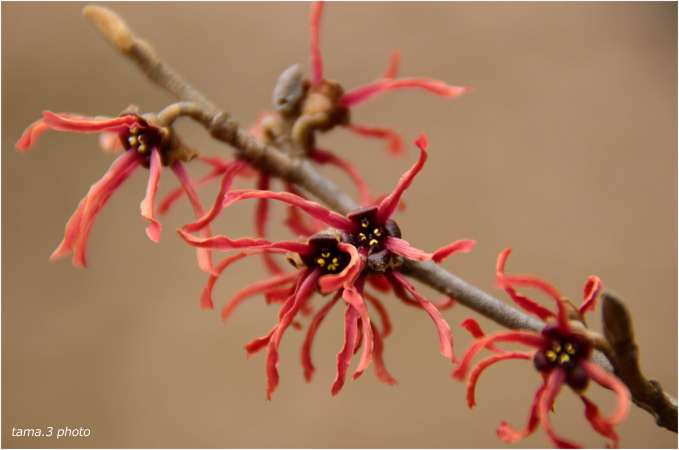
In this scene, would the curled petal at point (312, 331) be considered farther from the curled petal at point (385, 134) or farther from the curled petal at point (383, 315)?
the curled petal at point (385, 134)

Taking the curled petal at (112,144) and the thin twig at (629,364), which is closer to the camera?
the thin twig at (629,364)

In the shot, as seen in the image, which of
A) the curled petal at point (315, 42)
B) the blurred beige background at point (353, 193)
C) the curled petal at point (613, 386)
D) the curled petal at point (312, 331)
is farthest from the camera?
the blurred beige background at point (353, 193)

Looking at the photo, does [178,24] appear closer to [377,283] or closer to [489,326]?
[489,326]

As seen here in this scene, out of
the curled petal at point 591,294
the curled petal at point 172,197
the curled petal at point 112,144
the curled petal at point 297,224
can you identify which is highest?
the curled petal at point 112,144

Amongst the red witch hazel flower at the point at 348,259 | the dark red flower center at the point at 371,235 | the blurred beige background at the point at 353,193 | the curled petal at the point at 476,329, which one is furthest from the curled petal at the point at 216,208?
the blurred beige background at the point at 353,193

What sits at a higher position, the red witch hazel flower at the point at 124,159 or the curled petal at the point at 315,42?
the curled petal at the point at 315,42

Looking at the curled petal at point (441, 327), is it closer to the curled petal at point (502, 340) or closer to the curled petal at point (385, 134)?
the curled petal at point (502, 340)

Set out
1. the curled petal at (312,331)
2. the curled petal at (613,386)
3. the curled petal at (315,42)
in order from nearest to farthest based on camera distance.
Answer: the curled petal at (613,386) < the curled petal at (312,331) < the curled petal at (315,42)

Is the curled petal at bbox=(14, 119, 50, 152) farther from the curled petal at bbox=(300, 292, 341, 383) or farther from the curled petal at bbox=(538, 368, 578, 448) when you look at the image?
the curled petal at bbox=(538, 368, 578, 448)
